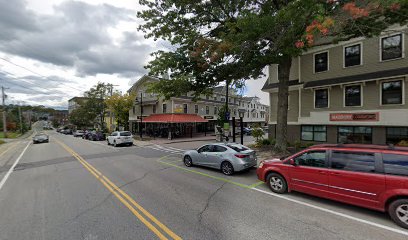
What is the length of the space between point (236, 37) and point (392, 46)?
11115 mm

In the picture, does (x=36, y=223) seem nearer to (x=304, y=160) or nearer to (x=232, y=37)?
(x=304, y=160)

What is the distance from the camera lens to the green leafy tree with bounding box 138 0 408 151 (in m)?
7.95

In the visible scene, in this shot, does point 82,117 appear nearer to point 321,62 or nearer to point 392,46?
point 321,62

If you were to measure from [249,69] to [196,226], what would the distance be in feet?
30.0

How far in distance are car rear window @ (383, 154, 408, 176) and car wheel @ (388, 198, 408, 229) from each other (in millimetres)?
584

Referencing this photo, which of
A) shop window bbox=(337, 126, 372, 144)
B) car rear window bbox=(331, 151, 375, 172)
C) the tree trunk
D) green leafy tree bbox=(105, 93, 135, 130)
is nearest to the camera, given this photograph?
car rear window bbox=(331, 151, 375, 172)

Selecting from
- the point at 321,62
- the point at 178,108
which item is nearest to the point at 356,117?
the point at 321,62

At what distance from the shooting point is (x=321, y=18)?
6.10 meters

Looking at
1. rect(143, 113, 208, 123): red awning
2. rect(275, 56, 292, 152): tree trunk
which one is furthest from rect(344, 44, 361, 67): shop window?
rect(143, 113, 208, 123): red awning

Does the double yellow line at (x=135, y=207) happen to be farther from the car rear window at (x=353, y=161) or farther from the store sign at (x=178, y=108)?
the store sign at (x=178, y=108)

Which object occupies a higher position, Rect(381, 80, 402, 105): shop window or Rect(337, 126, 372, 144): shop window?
Rect(381, 80, 402, 105): shop window

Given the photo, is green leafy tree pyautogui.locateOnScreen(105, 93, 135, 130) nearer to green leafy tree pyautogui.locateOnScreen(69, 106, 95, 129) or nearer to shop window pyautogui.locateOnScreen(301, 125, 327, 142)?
green leafy tree pyautogui.locateOnScreen(69, 106, 95, 129)

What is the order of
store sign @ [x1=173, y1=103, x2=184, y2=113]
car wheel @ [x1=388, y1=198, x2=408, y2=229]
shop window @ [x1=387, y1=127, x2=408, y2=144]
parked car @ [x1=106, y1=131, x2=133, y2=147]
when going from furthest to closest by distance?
store sign @ [x1=173, y1=103, x2=184, y2=113]
parked car @ [x1=106, y1=131, x2=133, y2=147]
shop window @ [x1=387, y1=127, x2=408, y2=144]
car wheel @ [x1=388, y1=198, x2=408, y2=229]

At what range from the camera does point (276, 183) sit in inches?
250
